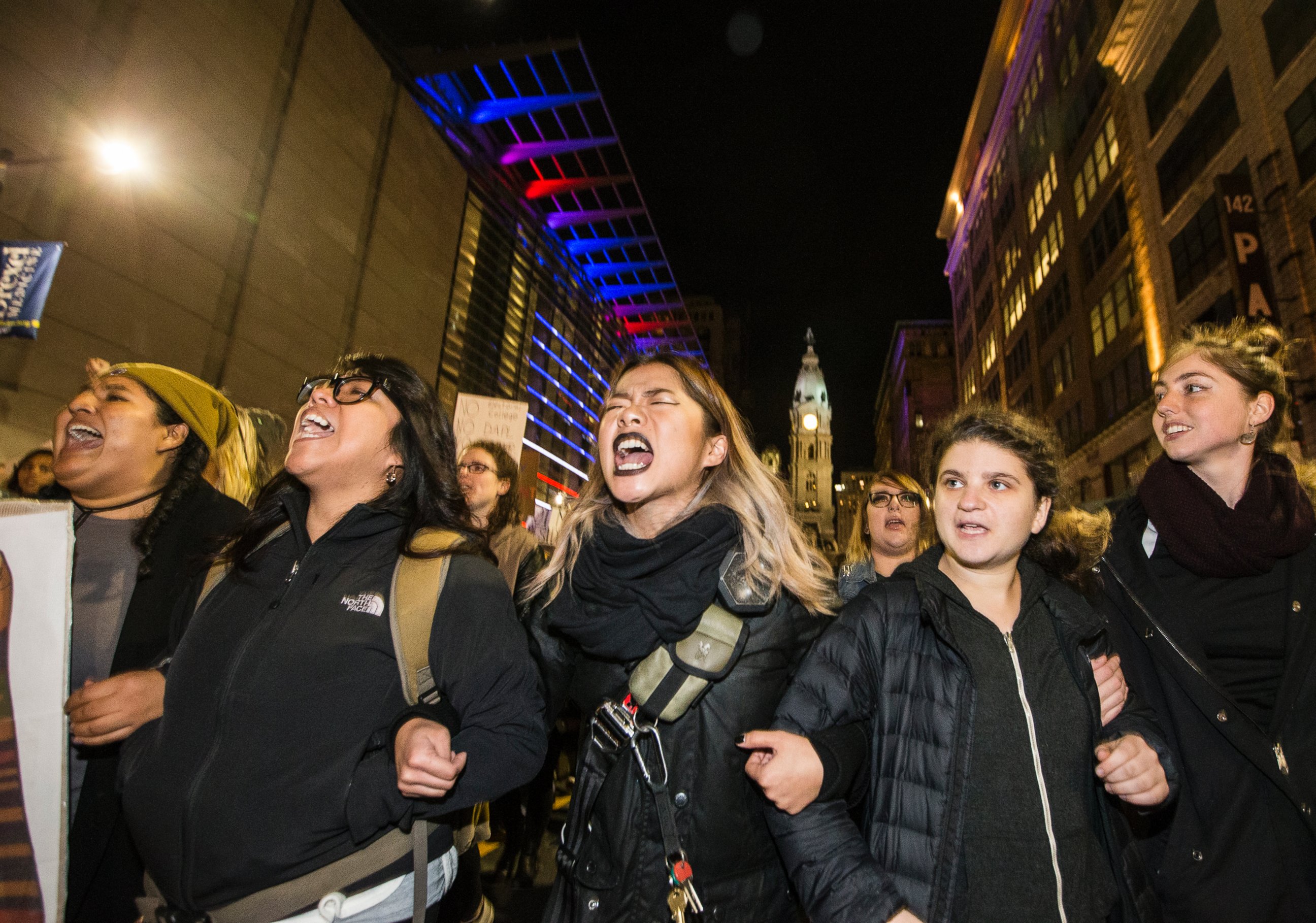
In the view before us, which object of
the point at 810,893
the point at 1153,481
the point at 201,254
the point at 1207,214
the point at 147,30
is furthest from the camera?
the point at 1207,214

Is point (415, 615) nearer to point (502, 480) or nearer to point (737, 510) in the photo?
point (737, 510)

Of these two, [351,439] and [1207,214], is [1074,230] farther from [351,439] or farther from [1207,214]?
[351,439]

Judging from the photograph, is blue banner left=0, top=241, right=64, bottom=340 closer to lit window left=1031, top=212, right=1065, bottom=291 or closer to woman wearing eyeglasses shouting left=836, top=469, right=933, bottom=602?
woman wearing eyeglasses shouting left=836, top=469, right=933, bottom=602

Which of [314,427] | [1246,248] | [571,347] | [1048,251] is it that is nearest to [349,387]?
[314,427]

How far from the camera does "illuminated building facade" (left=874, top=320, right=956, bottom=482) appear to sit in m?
79.4


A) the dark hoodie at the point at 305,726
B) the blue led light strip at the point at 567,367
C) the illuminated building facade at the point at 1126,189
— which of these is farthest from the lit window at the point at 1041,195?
the dark hoodie at the point at 305,726

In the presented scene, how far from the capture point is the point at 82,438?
103 inches

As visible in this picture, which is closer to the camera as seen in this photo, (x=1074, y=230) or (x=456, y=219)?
(x=456, y=219)

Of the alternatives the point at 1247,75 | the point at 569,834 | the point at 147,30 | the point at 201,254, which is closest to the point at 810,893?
the point at 569,834

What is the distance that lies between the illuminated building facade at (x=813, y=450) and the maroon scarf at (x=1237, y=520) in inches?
3690

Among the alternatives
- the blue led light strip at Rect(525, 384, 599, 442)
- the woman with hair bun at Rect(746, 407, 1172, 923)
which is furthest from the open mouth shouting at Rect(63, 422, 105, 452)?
the blue led light strip at Rect(525, 384, 599, 442)

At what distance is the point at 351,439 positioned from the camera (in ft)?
7.34

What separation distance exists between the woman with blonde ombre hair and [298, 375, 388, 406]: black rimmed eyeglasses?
0.89 m

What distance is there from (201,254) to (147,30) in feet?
14.6
